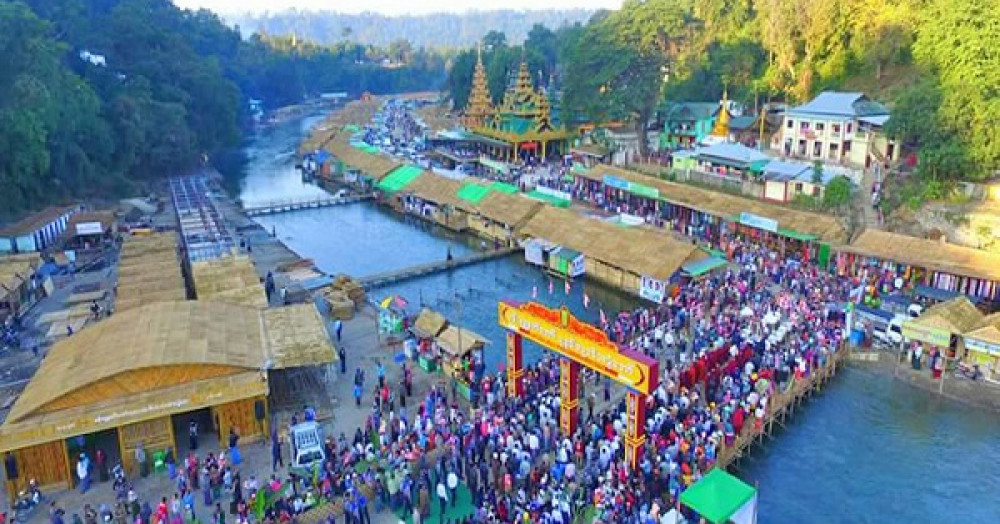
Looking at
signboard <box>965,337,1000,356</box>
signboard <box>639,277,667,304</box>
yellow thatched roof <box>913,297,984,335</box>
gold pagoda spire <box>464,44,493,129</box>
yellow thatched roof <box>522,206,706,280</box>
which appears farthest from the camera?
gold pagoda spire <box>464,44,493,129</box>

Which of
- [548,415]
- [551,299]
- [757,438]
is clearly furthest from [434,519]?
[551,299]

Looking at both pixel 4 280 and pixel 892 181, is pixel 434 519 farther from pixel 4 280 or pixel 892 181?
pixel 892 181

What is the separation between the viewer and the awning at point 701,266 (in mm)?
32719

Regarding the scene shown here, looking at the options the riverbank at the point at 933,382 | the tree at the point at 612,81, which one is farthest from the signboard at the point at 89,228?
the tree at the point at 612,81

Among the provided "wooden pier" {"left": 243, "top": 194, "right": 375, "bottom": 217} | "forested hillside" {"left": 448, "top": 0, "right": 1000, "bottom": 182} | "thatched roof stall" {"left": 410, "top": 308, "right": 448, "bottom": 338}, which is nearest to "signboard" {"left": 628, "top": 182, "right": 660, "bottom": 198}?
"forested hillside" {"left": 448, "top": 0, "right": 1000, "bottom": 182}

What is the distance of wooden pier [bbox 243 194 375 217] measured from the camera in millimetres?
55031

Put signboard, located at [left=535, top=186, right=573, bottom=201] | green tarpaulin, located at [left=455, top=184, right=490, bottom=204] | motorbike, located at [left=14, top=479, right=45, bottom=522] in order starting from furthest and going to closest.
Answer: signboard, located at [left=535, top=186, right=573, bottom=201] < green tarpaulin, located at [left=455, top=184, right=490, bottom=204] < motorbike, located at [left=14, top=479, right=45, bottom=522]

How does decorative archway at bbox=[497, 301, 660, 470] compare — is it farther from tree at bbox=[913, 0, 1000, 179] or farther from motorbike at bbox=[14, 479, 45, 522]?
tree at bbox=[913, 0, 1000, 179]

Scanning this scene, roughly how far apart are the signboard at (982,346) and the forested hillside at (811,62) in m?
13.8

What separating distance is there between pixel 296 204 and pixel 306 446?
128 feet

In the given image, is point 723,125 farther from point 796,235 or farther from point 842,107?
point 796,235

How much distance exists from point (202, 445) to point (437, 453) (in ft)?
22.3

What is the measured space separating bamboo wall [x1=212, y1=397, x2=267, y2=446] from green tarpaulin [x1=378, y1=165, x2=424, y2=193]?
35.2 metres

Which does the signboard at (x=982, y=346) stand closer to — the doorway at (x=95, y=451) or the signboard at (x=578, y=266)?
the signboard at (x=578, y=266)
